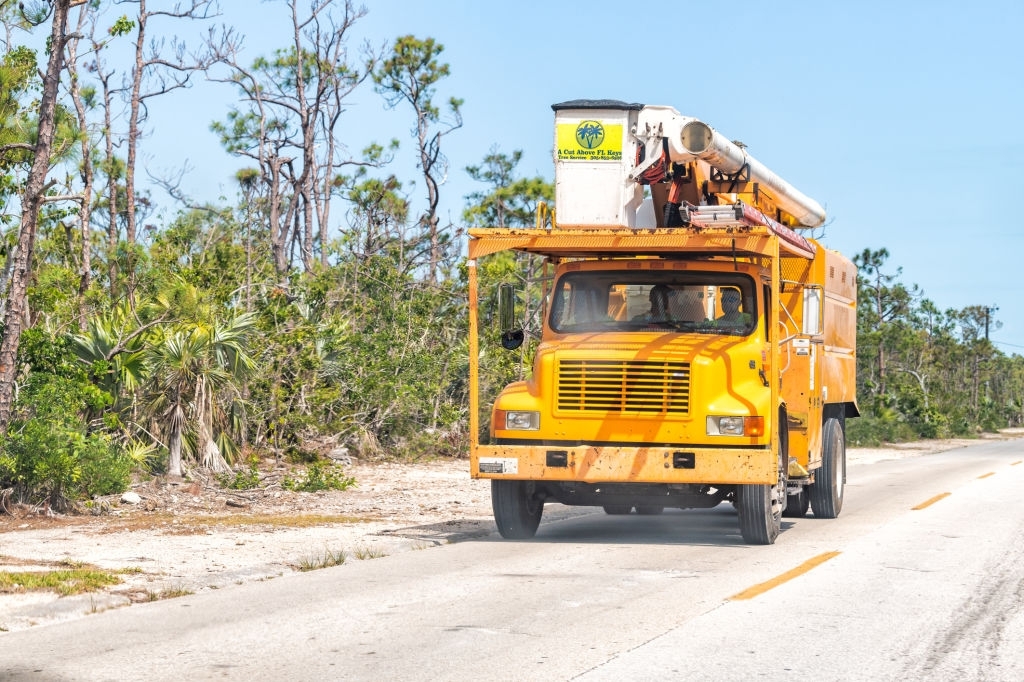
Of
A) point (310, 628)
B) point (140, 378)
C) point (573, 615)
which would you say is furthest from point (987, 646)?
point (140, 378)

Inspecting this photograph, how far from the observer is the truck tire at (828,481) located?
642 inches

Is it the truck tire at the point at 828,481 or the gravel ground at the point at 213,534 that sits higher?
the truck tire at the point at 828,481

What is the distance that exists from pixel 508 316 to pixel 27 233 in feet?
19.5

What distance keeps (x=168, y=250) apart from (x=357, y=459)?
17.5ft

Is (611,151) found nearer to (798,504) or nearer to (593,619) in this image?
(593,619)

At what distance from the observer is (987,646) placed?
7.75m

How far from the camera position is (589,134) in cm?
1260

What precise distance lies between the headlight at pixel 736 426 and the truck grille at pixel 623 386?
0.96ft

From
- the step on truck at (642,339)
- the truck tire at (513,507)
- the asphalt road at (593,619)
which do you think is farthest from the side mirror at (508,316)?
the asphalt road at (593,619)

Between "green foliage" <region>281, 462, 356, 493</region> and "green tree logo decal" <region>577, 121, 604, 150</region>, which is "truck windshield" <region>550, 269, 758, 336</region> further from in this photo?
"green foliage" <region>281, 462, 356, 493</region>

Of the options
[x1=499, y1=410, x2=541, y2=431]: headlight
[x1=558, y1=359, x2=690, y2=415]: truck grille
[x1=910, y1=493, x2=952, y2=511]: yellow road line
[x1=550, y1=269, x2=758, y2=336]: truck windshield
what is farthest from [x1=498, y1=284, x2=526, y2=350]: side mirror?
[x1=910, y1=493, x2=952, y2=511]: yellow road line

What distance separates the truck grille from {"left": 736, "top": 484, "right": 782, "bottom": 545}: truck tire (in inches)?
39.2

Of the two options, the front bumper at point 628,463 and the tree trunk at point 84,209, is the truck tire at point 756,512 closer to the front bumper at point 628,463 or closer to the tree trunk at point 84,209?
the front bumper at point 628,463

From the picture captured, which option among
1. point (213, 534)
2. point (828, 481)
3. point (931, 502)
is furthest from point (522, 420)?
point (931, 502)
